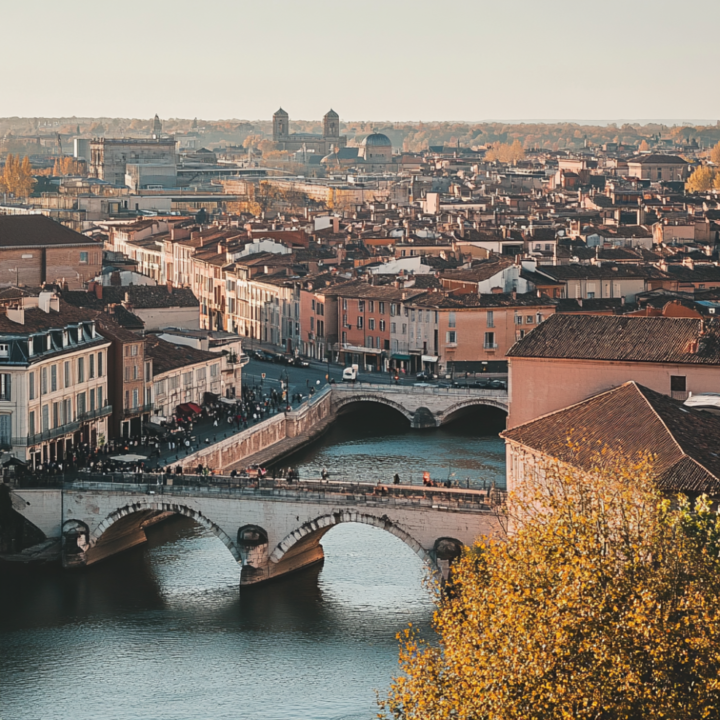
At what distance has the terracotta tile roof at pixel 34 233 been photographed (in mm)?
81250

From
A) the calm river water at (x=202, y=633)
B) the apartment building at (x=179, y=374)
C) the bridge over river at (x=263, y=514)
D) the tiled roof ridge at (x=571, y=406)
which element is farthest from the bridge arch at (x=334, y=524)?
the apartment building at (x=179, y=374)

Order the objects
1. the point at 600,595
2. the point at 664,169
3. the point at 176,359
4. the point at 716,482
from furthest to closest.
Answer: the point at 664,169 → the point at 176,359 → the point at 716,482 → the point at 600,595

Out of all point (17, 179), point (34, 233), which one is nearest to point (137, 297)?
point (34, 233)

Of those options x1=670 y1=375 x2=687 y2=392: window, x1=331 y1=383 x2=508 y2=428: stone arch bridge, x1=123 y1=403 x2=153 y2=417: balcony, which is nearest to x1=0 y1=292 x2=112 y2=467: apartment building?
x1=123 y1=403 x2=153 y2=417: balcony

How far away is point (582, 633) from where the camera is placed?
24.8 m

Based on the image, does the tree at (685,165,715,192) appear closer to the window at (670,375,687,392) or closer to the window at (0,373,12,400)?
the window at (0,373,12,400)

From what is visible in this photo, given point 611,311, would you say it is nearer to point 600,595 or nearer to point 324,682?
point 324,682

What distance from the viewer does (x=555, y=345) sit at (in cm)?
4572

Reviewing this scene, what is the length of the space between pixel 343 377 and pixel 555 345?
1169 inches

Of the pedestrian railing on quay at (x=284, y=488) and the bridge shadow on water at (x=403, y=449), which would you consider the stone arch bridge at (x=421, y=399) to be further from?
the pedestrian railing on quay at (x=284, y=488)

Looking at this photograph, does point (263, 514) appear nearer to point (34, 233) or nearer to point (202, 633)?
point (202, 633)

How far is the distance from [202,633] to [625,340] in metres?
12.3

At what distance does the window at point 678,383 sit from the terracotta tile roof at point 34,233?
4169 cm

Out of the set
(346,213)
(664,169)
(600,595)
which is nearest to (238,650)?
(600,595)
